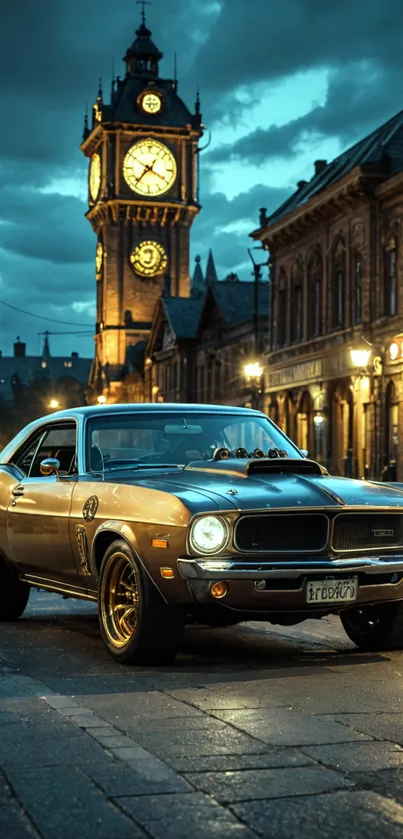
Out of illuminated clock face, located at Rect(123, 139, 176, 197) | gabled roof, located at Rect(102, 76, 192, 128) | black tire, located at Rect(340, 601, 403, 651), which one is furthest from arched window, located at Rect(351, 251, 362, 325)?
gabled roof, located at Rect(102, 76, 192, 128)

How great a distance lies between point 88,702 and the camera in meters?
6.77

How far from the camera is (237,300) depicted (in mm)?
69750

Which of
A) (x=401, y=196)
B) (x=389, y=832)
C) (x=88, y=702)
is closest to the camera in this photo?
(x=389, y=832)

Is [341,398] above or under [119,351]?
under

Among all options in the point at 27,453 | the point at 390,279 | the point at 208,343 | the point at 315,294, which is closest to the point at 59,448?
the point at 27,453

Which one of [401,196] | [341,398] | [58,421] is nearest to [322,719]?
[58,421]

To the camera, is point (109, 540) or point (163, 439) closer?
point (109, 540)

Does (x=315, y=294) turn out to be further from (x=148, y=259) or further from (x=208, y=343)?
(x=148, y=259)

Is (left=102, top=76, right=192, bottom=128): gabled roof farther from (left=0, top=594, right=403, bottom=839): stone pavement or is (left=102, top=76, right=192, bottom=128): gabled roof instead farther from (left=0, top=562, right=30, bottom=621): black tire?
(left=0, top=594, right=403, bottom=839): stone pavement

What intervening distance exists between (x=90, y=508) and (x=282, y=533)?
1456mm

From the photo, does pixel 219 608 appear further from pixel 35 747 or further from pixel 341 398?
pixel 341 398

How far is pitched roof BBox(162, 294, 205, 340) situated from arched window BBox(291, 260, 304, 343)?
83.5ft

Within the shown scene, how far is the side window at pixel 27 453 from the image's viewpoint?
35.0 ft

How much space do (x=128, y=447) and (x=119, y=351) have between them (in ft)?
361
